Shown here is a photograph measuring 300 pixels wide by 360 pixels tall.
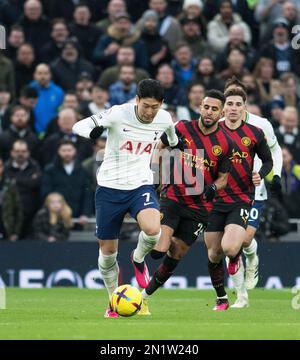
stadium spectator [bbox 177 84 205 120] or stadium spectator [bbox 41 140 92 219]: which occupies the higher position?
stadium spectator [bbox 177 84 205 120]

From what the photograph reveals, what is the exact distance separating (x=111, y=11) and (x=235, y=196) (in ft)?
31.3

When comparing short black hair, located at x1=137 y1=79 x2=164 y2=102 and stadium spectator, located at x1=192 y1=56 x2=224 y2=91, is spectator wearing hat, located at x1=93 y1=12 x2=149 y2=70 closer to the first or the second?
stadium spectator, located at x1=192 y1=56 x2=224 y2=91

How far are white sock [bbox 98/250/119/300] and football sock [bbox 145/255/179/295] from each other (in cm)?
49

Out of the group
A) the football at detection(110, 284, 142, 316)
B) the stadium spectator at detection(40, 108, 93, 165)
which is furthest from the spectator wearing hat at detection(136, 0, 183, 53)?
the football at detection(110, 284, 142, 316)

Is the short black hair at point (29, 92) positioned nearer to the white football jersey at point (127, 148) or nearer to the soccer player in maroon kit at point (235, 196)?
the soccer player in maroon kit at point (235, 196)

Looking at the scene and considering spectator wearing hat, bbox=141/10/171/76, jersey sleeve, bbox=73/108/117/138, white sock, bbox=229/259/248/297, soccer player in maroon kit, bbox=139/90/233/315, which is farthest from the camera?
spectator wearing hat, bbox=141/10/171/76

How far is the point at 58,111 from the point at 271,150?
22.0 ft

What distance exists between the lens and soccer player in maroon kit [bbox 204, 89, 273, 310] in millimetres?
14375

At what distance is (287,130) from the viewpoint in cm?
2100

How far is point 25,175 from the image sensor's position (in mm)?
20000

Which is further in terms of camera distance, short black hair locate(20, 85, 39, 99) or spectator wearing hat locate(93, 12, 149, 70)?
spectator wearing hat locate(93, 12, 149, 70)

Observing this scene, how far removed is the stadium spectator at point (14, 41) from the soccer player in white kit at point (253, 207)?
7620 millimetres
